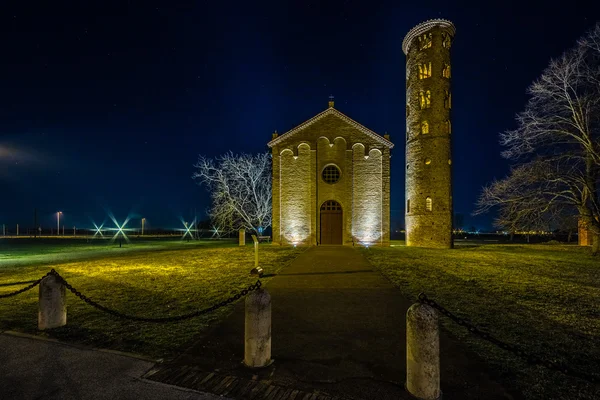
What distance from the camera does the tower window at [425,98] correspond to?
2530 centimetres

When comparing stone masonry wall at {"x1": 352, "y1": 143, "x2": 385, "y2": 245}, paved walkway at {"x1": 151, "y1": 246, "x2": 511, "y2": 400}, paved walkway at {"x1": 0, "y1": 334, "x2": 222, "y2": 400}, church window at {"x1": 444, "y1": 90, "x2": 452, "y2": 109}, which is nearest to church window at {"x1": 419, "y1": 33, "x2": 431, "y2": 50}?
church window at {"x1": 444, "y1": 90, "x2": 452, "y2": 109}

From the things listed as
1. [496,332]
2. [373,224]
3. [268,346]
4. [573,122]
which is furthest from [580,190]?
[268,346]

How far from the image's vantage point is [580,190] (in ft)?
62.5

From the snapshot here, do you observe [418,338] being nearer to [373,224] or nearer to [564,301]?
[564,301]

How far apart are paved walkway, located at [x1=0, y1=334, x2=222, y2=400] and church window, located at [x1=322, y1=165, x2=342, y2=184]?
71.0 ft

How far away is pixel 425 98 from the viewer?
25.5 meters

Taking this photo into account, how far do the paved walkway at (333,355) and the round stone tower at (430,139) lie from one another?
61.3ft

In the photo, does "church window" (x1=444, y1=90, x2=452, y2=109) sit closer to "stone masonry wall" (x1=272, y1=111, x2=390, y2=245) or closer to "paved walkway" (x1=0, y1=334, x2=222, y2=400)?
"stone masonry wall" (x1=272, y1=111, x2=390, y2=245)

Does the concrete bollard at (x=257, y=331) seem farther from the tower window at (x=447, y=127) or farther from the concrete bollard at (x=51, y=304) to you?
the tower window at (x=447, y=127)

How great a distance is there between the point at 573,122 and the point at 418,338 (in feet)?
68.2

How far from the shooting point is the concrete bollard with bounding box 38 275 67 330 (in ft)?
18.3

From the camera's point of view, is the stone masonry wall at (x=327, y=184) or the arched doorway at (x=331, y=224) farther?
the arched doorway at (x=331, y=224)

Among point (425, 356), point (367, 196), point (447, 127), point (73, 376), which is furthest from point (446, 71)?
point (73, 376)

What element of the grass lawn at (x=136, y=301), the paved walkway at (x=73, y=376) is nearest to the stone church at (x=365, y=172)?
the grass lawn at (x=136, y=301)
